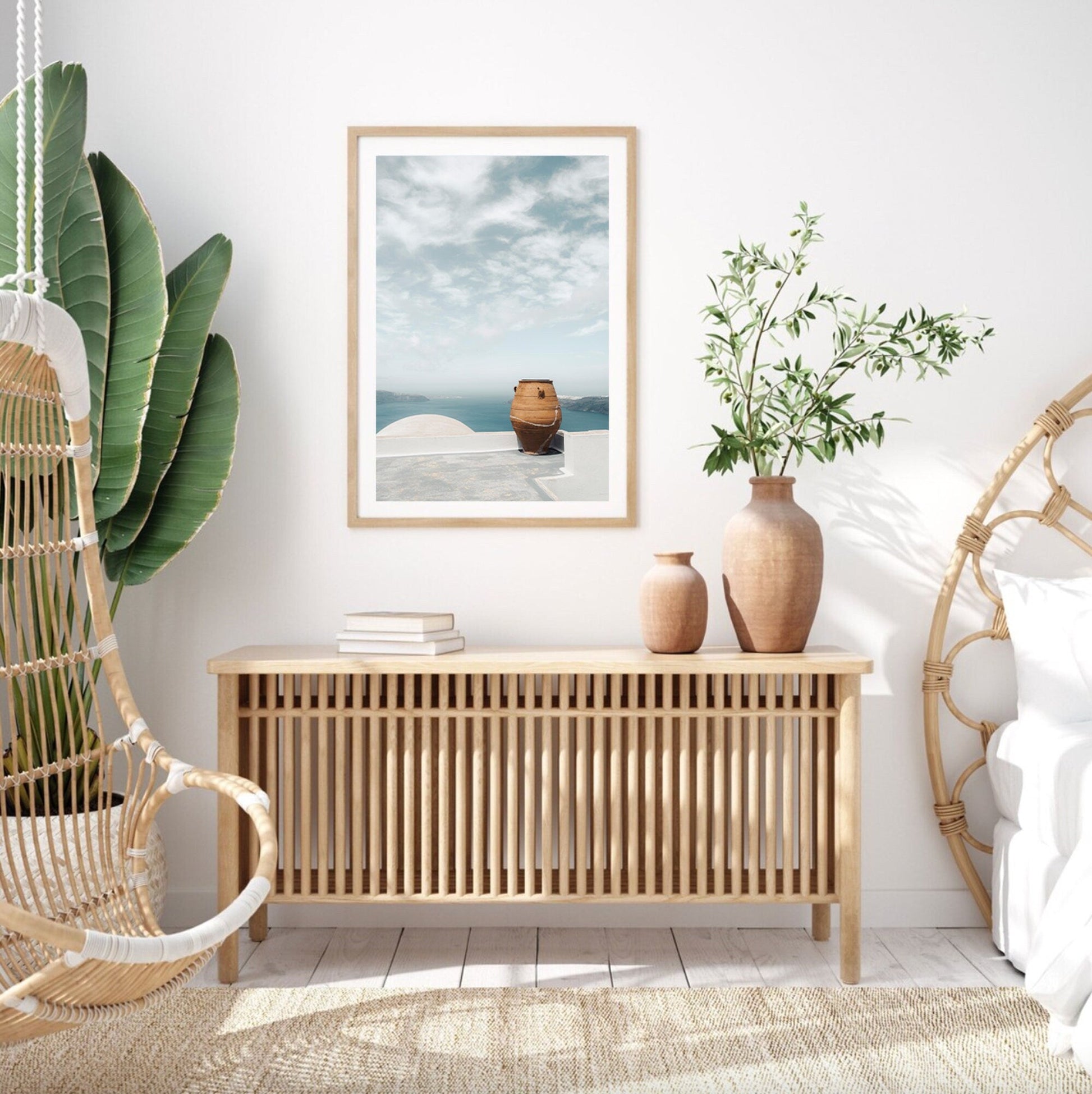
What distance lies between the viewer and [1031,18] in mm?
2617

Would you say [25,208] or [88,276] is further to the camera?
[88,276]

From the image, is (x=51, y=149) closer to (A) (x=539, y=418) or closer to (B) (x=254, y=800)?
(A) (x=539, y=418)

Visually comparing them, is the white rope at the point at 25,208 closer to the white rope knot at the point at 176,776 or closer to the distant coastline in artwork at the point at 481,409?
the white rope knot at the point at 176,776

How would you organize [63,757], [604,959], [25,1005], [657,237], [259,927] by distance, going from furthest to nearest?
1. [657,237]
2. [259,927]
3. [604,959]
4. [63,757]
5. [25,1005]

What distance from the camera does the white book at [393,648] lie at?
2297 millimetres

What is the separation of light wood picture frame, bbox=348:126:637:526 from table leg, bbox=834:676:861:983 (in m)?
0.71

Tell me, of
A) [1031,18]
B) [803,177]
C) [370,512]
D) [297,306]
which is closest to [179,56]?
[297,306]

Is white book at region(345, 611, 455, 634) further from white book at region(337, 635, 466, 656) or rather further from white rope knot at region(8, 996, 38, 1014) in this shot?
white rope knot at region(8, 996, 38, 1014)

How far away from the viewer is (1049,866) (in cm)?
216

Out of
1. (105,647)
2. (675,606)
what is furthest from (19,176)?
(675,606)

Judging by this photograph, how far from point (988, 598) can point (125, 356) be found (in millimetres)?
2168

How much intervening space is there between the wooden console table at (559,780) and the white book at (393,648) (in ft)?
0.09

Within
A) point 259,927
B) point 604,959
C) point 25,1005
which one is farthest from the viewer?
point 259,927

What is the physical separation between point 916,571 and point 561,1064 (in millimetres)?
1488
